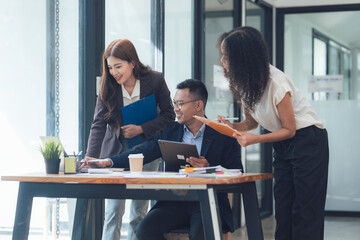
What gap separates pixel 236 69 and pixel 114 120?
3.25ft

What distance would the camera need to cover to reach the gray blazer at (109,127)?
3.44 metres

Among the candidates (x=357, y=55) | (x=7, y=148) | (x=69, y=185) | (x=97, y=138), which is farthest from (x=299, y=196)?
(x=357, y=55)

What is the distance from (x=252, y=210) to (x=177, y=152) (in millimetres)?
456

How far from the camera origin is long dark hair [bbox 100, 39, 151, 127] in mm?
3398

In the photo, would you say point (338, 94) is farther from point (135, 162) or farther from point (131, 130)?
point (135, 162)

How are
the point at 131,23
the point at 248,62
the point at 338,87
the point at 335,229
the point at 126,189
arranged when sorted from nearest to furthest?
the point at 126,189, the point at 248,62, the point at 131,23, the point at 335,229, the point at 338,87

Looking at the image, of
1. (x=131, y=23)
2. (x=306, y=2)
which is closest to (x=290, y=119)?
(x=131, y=23)

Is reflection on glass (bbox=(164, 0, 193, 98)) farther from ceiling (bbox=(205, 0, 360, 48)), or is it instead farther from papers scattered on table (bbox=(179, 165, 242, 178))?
papers scattered on table (bbox=(179, 165, 242, 178))

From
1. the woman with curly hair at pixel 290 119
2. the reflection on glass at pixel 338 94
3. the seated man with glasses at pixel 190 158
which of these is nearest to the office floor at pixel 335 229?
the reflection on glass at pixel 338 94

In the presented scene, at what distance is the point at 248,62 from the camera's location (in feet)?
8.93

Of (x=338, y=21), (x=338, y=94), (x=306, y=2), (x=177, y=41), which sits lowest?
(x=338, y=94)

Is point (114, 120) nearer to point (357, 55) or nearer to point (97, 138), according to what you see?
point (97, 138)

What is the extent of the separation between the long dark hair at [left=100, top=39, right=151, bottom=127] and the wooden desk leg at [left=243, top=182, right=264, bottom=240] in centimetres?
103

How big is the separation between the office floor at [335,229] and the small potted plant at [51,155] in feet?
9.46
